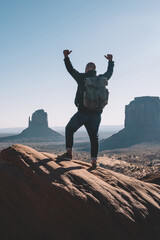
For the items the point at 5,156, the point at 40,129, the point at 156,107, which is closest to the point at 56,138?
the point at 40,129

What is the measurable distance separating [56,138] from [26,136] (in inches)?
1027

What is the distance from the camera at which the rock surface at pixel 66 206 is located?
12.4ft

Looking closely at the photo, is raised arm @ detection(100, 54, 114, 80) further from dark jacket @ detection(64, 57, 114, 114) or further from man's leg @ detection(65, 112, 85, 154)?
man's leg @ detection(65, 112, 85, 154)

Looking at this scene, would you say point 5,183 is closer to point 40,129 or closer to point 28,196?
point 28,196

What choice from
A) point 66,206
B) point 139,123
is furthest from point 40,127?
point 66,206

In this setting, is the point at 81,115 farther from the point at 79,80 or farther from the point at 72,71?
the point at 72,71

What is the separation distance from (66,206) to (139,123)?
129 meters

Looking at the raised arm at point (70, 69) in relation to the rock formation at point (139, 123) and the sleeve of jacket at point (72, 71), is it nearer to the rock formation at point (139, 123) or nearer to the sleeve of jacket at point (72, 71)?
the sleeve of jacket at point (72, 71)

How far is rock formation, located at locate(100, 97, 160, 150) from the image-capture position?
118m

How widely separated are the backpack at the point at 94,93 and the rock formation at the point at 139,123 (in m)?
111

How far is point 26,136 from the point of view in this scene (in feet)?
589

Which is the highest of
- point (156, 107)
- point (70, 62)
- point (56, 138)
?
point (156, 107)

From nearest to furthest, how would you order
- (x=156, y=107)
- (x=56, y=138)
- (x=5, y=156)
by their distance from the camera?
(x=5, y=156) → (x=156, y=107) → (x=56, y=138)

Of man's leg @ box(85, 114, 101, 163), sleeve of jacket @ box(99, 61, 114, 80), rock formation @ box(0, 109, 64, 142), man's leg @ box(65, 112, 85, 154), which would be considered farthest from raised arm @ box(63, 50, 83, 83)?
rock formation @ box(0, 109, 64, 142)
